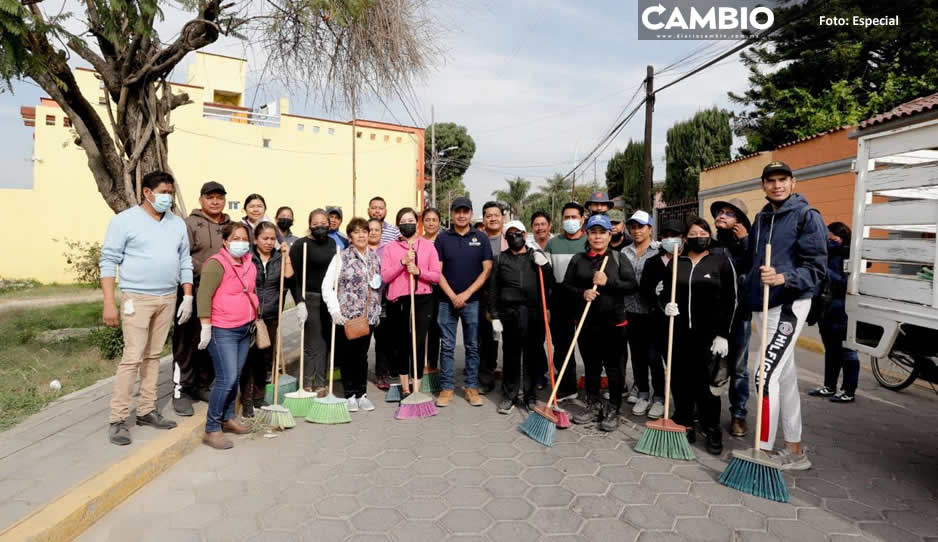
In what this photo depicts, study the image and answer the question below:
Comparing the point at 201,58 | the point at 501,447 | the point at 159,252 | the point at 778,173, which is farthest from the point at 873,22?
the point at 201,58

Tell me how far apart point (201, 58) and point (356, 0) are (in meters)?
20.5

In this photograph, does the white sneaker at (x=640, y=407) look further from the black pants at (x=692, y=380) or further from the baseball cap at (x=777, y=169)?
the baseball cap at (x=777, y=169)

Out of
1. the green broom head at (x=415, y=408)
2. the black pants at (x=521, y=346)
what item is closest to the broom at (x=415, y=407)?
the green broom head at (x=415, y=408)

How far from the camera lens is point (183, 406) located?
14.2 feet

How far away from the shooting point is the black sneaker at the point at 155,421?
3.95 m

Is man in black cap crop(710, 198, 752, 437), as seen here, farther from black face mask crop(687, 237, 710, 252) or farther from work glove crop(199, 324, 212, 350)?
work glove crop(199, 324, 212, 350)

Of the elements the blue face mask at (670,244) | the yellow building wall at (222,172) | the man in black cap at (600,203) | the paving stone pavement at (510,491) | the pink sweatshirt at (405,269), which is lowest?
the paving stone pavement at (510,491)

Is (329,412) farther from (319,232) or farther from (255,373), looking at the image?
(319,232)

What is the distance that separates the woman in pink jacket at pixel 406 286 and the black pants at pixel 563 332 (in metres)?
1.19

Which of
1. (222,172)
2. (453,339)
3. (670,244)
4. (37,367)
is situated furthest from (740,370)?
(222,172)

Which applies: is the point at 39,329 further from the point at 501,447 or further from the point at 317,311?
the point at 501,447

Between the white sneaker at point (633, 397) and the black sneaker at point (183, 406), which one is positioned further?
the white sneaker at point (633, 397)

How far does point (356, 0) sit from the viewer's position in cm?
472

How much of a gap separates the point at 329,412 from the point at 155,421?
131cm
